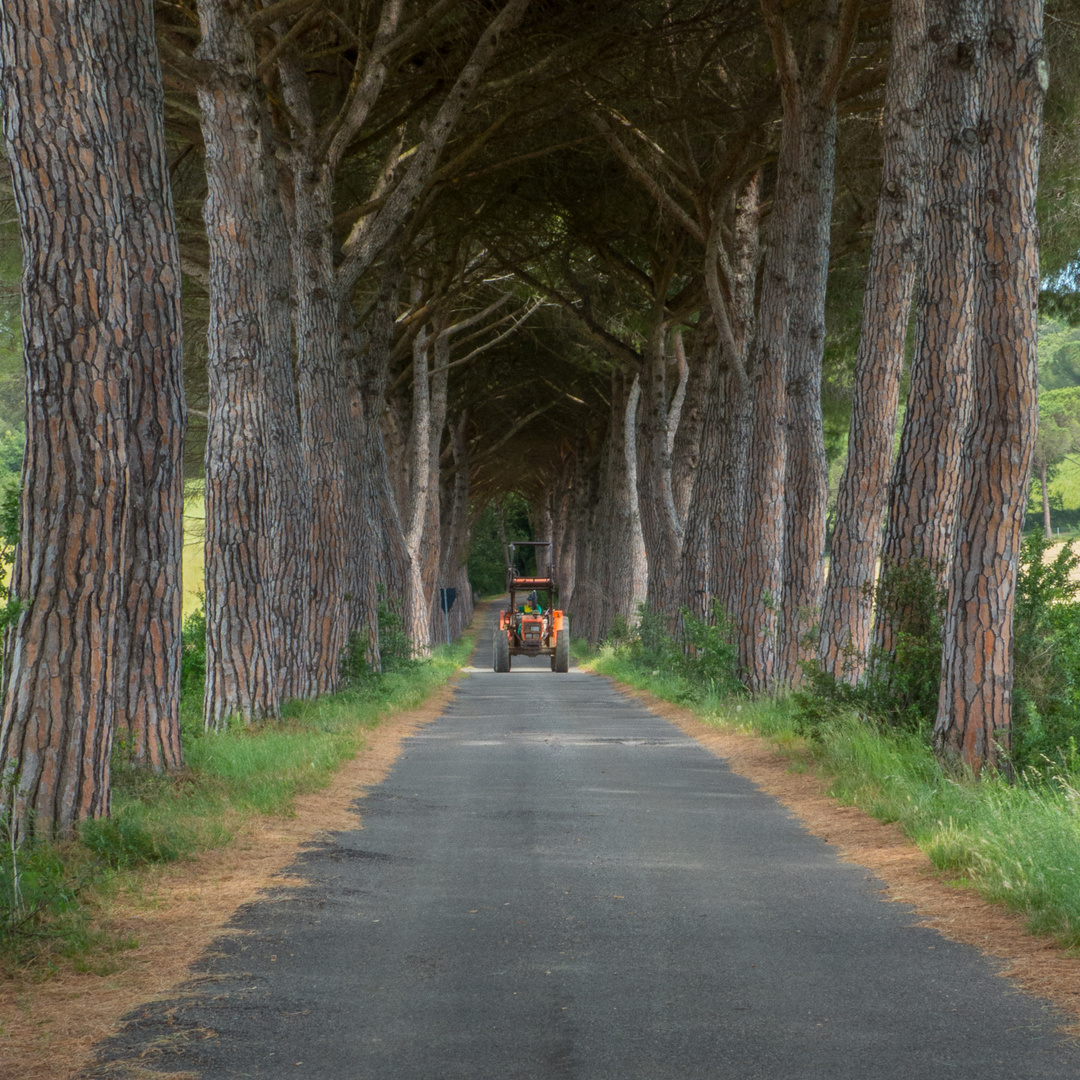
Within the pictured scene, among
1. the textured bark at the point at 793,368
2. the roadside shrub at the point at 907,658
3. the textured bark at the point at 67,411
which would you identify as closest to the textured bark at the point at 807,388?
the textured bark at the point at 793,368

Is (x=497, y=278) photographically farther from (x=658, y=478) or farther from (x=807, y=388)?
(x=807, y=388)

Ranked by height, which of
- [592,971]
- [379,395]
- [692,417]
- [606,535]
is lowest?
[592,971]

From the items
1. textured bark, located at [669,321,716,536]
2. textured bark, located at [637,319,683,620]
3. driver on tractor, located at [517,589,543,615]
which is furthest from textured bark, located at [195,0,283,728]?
driver on tractor, located at [517,589,543,615]

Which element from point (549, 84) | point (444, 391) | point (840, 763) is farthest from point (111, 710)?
point (444, 391)

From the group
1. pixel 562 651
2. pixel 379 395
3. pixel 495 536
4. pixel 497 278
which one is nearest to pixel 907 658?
pixel 379 395

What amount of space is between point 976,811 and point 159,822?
4.68 meters

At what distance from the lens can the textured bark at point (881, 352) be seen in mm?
12484

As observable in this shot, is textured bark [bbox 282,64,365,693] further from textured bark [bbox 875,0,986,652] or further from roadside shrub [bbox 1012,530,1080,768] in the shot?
roadside shrub [bbox 1012,530,1080,768]

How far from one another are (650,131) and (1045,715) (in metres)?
11.1

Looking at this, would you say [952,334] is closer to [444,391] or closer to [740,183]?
[740,183]

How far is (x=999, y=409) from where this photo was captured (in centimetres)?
870

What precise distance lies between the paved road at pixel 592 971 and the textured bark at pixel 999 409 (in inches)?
66.5

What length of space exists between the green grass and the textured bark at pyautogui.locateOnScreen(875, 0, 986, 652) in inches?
48.6

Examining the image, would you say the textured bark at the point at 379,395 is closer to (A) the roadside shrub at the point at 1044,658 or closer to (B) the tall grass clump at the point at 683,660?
(B) the tall grass clump at the point at 683,660
